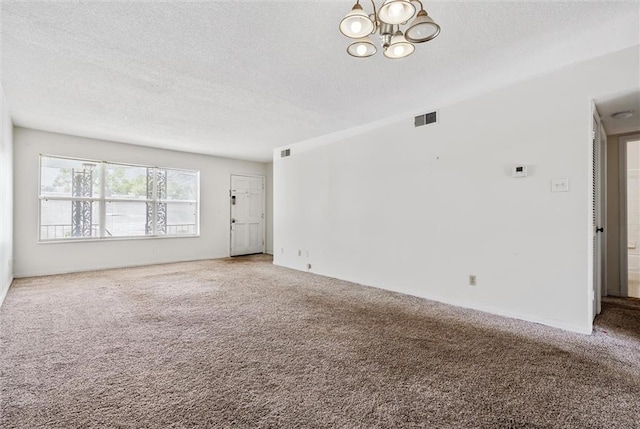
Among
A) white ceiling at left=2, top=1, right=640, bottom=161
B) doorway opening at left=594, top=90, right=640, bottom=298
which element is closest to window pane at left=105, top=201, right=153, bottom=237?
white ceiling at left=2, top=1, right=640, bottom=161

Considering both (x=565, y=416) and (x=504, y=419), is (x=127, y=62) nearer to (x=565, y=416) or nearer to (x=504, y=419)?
(x=504, y=419)

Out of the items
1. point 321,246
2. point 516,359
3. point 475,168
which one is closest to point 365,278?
point 321,246

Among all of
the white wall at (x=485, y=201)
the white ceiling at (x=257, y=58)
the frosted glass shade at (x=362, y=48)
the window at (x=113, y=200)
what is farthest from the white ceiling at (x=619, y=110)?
the window at (x=113, y=200)

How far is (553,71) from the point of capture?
9.50ft

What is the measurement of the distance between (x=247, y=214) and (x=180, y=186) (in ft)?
5.78

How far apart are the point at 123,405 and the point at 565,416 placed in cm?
239

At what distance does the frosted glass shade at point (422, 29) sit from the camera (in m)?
1.80

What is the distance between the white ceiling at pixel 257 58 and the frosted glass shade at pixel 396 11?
41 centimetres

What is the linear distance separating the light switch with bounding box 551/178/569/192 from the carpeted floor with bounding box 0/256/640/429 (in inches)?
51.1

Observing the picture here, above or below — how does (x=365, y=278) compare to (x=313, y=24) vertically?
below

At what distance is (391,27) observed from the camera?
2.11 m

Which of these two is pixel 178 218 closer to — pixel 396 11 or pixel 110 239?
pixel 110 239

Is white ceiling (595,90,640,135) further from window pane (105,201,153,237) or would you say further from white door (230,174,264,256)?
window pane (105,201,153,237)

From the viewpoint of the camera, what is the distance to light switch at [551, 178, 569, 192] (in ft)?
9.23
